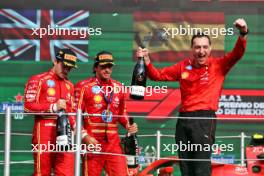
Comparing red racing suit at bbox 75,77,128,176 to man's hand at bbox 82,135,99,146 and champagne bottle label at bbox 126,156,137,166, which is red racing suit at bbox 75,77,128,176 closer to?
man's hand at bbox 82,135,99,146

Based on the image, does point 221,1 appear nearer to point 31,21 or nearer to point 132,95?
point 31,21

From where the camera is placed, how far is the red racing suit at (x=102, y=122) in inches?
328

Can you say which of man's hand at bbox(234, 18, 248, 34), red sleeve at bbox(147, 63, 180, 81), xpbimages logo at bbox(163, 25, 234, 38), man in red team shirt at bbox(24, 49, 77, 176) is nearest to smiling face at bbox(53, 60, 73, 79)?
man in red team shirt at bbox(24, 49, 77, 176)

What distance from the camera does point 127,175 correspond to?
332 inches

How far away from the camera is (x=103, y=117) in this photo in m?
8.42

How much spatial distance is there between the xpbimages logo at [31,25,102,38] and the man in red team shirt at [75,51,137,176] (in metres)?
2.24

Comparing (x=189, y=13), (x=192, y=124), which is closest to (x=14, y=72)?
(x=189, y=13)

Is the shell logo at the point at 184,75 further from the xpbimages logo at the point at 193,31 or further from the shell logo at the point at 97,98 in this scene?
the xpbimages logo at the point at 193,31

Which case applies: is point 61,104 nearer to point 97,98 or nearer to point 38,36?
point 97,98

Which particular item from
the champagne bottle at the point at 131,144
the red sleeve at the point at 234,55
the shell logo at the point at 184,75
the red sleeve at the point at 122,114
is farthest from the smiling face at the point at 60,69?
the red sleeve at the point at 234,55

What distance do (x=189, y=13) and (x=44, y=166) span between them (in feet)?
11.3

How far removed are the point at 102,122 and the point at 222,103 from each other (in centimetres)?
273

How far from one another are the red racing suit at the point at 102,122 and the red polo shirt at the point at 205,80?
106cm

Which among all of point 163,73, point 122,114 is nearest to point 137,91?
point 163,73
